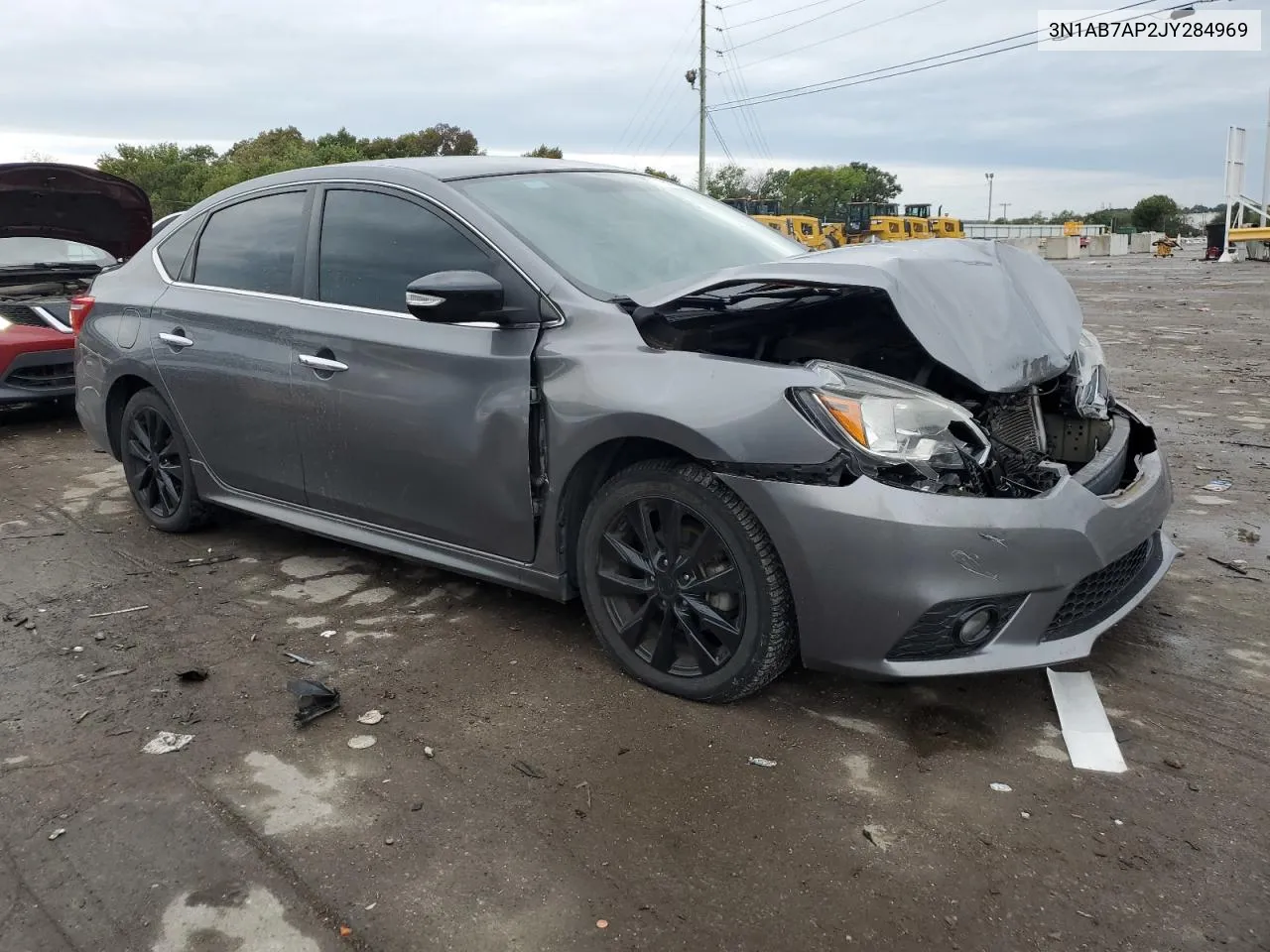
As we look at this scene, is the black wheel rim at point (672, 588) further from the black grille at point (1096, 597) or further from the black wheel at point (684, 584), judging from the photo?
the black grille at point (1096, 597)

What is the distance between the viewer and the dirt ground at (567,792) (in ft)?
6.99

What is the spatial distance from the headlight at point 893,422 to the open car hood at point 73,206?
6.40 metres

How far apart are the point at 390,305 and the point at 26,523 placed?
289cm

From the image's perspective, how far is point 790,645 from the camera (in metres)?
2.88

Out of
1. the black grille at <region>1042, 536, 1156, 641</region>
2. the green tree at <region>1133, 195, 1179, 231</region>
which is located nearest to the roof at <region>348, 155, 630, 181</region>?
the black grille at <region>1042, 536, 1156, 641</region>

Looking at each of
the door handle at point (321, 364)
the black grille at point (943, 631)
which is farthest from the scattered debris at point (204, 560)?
the black grille at point (943, 631)

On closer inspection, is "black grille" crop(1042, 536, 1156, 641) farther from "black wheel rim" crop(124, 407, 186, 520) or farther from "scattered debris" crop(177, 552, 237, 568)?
"black wheel rim" crop(124, 407, 186, 520)

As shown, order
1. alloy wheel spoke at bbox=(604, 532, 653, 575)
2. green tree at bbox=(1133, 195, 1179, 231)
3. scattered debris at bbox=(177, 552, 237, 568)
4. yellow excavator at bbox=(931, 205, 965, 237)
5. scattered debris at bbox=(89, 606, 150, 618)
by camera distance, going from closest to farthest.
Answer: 1. alloy wheel spoke at bbox=(604, 532, 653, 575)
2. scattered debris at bbox=(89, 606, 150, 618)
3. scattered debris at bbox=(177, 552, 237, 568)
4. yellow excavator at bbox=(931, 205, 965, 237)
5. green tree at bbox=(1133, 195, 1179, 231)

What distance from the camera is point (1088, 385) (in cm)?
353

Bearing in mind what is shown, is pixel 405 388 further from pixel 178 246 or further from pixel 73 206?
pixel 73 206

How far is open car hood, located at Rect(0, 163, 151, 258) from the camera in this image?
7.02 meters

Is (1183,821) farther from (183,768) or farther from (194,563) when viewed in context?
(194,563)

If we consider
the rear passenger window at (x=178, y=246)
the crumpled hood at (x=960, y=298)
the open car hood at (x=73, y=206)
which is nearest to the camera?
the crumpled hood at (x=960, y=298)

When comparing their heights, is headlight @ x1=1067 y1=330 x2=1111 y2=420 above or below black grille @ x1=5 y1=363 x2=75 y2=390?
above
